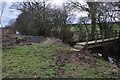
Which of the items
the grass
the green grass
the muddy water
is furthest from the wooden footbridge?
the grass

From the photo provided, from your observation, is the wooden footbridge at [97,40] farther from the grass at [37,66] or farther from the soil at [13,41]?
the soil at [13,41]

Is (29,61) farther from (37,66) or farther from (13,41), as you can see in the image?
(13,41)

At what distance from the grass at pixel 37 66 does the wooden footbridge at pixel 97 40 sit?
2.44 m

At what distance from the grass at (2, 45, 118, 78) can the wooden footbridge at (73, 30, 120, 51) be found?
8.02 feet

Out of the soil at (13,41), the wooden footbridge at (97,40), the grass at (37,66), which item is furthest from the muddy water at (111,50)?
the grass at (37,66)

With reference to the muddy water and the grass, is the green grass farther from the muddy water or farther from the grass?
the muddy water

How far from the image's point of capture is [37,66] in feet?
27.2

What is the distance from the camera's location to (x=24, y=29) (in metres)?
15.5

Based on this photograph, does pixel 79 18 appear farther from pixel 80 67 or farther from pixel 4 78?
pixel 4 78

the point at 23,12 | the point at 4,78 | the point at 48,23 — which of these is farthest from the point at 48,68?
the point at 23,12

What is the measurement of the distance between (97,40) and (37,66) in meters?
Answer: 7.22

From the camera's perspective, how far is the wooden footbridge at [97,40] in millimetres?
12180

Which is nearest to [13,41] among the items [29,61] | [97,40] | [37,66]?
[29,61]

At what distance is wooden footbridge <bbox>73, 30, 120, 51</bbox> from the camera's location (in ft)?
40.0
